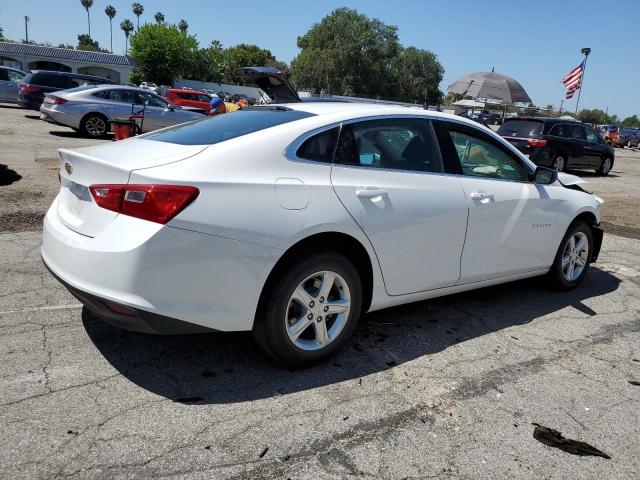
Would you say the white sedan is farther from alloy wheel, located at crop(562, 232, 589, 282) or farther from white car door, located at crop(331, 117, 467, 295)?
alloy wheel, located at crop(562, 232, 589, 282)

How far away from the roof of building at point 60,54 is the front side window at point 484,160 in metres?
71.9

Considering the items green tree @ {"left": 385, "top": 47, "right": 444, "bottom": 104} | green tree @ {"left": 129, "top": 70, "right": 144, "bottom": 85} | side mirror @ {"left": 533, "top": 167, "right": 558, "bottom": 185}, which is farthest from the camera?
green tree @ {"left": 385, "top": 47, "right": 444, "bottom": 104}

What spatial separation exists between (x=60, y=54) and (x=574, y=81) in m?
61.3

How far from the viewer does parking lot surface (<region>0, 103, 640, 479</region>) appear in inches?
99.6

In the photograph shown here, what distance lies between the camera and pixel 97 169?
3.04 m

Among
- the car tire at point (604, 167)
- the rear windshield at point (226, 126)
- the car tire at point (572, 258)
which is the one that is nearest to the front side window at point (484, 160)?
the car tire at point (572, 258)

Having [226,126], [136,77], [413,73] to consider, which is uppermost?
[413,73]

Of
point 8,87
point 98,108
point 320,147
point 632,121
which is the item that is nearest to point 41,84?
point 98,108

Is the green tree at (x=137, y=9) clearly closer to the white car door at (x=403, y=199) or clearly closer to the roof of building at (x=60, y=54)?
the roof of building at (x=60, y=54)

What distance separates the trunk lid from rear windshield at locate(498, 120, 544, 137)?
549 inches

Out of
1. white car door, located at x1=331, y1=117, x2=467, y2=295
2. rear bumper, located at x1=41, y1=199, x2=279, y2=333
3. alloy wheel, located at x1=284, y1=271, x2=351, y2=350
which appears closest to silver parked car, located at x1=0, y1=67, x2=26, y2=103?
rear bumper, located at x1=41, y1=199, x2=279, y2=333

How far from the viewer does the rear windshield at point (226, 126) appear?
335 cm

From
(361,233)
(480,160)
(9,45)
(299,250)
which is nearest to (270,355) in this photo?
(299,250)

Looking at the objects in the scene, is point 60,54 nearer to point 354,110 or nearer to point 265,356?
point 354,110
